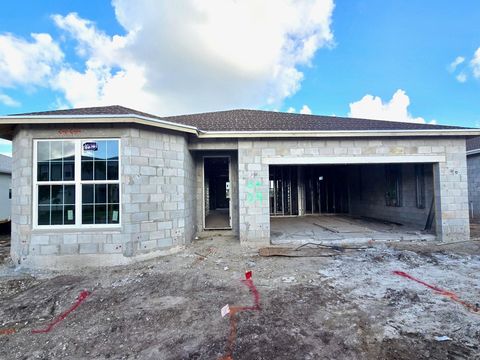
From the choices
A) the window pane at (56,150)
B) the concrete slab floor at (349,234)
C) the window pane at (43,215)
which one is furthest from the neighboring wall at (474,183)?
the window pane at (43,215)

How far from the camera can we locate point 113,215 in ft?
19.0

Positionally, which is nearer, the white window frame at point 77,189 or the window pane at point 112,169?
the white window frame at point 77,189

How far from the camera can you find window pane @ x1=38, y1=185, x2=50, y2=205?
571 cm

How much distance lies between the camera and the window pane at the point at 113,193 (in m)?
5.79

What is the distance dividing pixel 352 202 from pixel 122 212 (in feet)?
39.9

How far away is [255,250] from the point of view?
679cm

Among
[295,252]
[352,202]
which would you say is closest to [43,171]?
[295,252]

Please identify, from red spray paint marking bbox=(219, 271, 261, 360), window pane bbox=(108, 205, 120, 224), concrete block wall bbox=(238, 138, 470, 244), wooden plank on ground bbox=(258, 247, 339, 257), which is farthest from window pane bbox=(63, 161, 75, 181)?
wooden plank on ground bbox=(258, 247, 339, 257)

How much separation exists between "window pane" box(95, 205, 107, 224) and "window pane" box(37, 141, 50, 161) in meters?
1.69

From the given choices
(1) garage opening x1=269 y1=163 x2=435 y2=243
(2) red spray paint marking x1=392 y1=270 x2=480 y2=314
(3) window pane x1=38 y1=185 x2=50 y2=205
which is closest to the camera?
(2) red spray paint marking x1=392 y1=270 x2=480 y2=314

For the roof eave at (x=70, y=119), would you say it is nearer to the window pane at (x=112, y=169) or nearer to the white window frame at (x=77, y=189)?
the white window frame at (x=77, y=189)

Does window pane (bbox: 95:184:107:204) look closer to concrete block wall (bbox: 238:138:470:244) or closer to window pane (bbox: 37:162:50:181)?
window pane (bbox: 37:162:50:181)

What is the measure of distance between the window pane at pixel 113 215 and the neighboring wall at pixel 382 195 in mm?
9769

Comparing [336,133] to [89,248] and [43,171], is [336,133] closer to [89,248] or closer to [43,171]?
[89,248]
